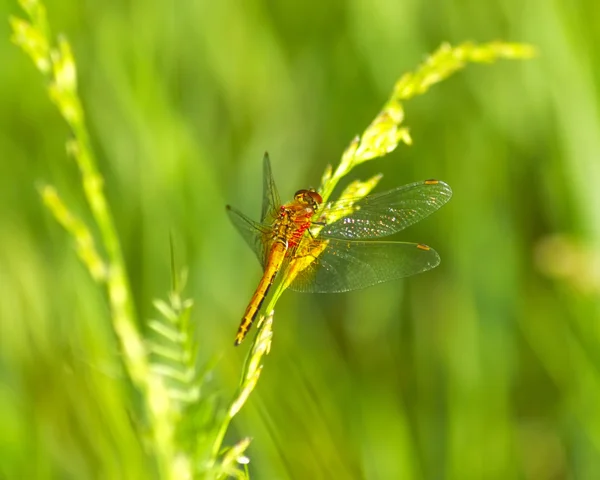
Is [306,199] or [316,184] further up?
[316,184]

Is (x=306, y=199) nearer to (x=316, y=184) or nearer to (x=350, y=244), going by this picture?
(x=350, y=244)

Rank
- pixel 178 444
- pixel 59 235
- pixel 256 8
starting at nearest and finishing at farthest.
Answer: pixel 178 444 → pixel 59 235 → pixel 256 8

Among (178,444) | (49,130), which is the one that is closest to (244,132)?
(49,130)

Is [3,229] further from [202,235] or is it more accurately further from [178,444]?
[178,444]

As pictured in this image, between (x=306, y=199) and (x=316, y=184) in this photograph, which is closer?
(x=306, y=199)

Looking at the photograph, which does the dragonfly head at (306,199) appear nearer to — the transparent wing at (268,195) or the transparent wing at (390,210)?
the transparent wing at (390,210)

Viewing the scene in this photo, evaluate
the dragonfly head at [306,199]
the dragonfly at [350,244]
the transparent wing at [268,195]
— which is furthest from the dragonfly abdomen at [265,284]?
the transparent wing at [268,195]

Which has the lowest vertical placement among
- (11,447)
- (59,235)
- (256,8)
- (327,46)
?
(11,447)

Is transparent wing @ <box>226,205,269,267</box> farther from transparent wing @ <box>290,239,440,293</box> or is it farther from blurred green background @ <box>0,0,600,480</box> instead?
blurred green background @ <box>0,0,600,480</box>

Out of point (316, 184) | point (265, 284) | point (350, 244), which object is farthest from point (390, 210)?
point (316, 184)
